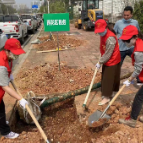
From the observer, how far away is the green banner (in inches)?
197

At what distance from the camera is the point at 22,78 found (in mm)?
4945

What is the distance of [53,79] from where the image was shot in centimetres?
482

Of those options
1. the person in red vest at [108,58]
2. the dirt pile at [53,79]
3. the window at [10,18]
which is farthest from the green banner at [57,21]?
the window at [10,18]

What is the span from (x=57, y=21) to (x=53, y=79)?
1744mm

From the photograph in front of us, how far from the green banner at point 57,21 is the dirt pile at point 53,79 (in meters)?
1.32

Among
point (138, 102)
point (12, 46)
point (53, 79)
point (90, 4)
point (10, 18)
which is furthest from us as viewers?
point (90, 4)

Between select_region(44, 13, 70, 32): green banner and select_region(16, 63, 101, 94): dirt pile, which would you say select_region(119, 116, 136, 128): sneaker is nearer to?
select_region(16, 63, 101, 94): dirt pile

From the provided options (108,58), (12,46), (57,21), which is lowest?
(108,58)

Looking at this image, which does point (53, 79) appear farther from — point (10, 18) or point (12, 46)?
point (10, 18)

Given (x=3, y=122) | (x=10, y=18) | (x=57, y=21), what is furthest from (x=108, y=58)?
(x=10, y=18)

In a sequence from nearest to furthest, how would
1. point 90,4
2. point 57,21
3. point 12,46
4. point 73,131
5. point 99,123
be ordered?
point 12,46, point 99,123, point 73,131, point 57,21, point 90,4

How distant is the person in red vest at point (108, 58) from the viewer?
2910mm

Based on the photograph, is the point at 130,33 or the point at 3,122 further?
the point at 3,122

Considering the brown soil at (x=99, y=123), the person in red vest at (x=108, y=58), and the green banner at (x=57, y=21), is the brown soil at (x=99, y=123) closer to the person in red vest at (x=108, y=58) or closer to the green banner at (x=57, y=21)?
the person in red vest at (x=108, y=58)
